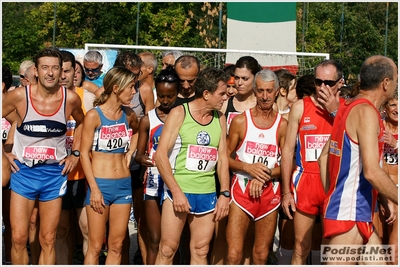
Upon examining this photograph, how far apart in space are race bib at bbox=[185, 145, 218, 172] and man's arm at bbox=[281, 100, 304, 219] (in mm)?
712

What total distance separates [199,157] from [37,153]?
1.59 meters

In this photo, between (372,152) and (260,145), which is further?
(260,145)

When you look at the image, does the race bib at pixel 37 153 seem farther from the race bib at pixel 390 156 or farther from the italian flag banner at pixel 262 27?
the italian flag banner at pixel 262 27

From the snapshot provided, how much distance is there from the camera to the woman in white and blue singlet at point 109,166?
234 inches

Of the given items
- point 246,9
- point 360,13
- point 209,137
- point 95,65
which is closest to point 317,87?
point 209,137

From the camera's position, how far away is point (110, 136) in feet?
19.7

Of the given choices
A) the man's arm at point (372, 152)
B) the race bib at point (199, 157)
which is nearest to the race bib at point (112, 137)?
the race bib at point (199, 157)

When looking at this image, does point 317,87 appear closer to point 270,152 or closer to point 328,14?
point 270,152

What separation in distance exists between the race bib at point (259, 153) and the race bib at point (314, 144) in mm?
321

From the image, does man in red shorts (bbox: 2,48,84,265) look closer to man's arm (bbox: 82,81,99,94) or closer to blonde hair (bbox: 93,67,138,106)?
blonde hair (bbox: 93,67,138,106)

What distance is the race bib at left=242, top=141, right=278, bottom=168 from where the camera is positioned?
613 cm

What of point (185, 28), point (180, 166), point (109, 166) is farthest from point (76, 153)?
point (185, 28)

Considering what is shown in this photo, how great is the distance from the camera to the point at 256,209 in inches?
242

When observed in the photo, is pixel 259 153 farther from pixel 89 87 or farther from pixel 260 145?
pixel 89 87
